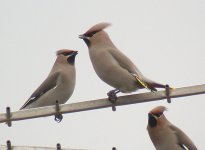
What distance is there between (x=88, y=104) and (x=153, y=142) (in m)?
2.43

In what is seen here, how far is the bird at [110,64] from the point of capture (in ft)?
19.9

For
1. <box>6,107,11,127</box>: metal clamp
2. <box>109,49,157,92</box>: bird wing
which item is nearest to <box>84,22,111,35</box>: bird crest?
<box>109,49,157,92</box>: bird wing

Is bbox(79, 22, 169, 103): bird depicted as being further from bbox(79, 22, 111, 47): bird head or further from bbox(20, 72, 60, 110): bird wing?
bbox(20, 72, 60, 110): bird wing

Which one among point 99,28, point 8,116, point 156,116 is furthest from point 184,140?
point 8,116

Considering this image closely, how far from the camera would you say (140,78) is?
19.6 ft

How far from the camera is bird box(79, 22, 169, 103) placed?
239 inches

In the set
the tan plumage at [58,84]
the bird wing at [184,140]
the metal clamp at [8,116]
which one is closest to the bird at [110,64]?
the bird wing at [184,140]

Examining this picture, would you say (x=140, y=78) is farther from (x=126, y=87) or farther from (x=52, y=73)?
(x=52, y=73)

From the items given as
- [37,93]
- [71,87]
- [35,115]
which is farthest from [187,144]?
[35,115]

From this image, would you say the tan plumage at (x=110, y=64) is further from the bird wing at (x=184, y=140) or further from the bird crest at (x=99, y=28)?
the bird wing at (x=184, y=140)

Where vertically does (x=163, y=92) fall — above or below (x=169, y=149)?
above

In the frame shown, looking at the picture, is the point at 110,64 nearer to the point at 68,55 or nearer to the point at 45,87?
the point at 45,87

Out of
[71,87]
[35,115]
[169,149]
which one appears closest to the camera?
[35,115]

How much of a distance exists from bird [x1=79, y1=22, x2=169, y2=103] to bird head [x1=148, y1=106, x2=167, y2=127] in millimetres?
834
